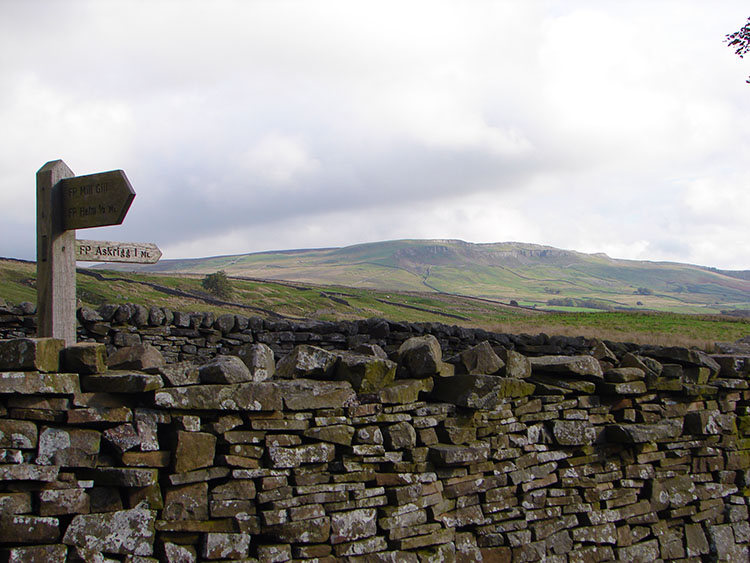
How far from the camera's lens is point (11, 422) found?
4.63m

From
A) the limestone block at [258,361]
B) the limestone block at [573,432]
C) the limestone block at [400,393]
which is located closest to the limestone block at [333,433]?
the limestone block at [400,393]

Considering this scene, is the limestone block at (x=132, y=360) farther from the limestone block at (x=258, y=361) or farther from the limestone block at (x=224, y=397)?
the limestone block at (x=258, y=361)

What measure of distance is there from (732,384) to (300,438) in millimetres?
5947

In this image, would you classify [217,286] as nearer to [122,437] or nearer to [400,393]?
[400,393]

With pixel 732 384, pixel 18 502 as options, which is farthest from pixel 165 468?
pixel 732 384

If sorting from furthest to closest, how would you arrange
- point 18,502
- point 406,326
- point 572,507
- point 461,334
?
point 461,334, point 406,326, point 572,507, point 18,502

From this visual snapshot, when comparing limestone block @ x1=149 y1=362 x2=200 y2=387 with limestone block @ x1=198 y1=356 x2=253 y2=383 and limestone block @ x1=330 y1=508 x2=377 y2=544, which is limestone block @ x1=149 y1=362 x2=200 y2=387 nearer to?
limestone block @ x1=198 y1=356 x2=253 y2=383

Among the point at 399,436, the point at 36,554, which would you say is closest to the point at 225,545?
the point at 36,554

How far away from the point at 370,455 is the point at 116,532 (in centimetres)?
220

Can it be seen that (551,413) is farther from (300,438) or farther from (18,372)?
(18,372)

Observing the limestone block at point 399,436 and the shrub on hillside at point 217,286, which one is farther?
the shrub on hillside at point 217,286

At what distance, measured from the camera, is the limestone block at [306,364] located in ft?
19.1

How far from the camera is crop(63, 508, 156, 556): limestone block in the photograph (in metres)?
4.68

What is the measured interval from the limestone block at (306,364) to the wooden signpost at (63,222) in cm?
283
